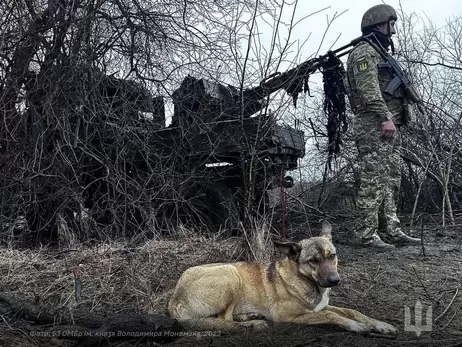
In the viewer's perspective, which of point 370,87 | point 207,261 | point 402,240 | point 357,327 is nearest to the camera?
point 357,327

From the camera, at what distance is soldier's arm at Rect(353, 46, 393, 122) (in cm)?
675

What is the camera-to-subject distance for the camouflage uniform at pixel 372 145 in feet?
22.2

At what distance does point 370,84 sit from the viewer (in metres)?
6.77

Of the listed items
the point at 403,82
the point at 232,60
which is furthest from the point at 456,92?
the point at 232,60

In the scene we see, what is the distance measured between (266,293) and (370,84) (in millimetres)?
3133

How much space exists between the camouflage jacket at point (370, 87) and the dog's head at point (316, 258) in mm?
2422

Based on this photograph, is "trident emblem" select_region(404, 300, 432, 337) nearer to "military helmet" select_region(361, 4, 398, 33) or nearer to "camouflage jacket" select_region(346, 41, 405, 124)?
"camouflage jacket" select_region(346, 41, 405, 124)

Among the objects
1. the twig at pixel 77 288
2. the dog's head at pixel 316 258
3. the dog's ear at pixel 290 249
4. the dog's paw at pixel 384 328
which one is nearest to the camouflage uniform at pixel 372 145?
the dog's head at pixel 316 258

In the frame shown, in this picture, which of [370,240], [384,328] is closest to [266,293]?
[384,328]

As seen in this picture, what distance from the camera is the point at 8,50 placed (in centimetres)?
744

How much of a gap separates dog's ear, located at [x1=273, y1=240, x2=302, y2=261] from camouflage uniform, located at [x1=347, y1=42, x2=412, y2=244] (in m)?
2.19

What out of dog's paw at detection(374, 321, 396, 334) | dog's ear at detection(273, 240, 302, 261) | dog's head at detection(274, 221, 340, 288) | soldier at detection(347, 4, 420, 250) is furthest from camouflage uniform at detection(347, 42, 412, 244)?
dog's paw at detection(374, 321, 396, 334)

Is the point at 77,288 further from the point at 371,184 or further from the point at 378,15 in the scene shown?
the point at 378,15

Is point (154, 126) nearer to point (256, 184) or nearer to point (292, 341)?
point (256, 184)
